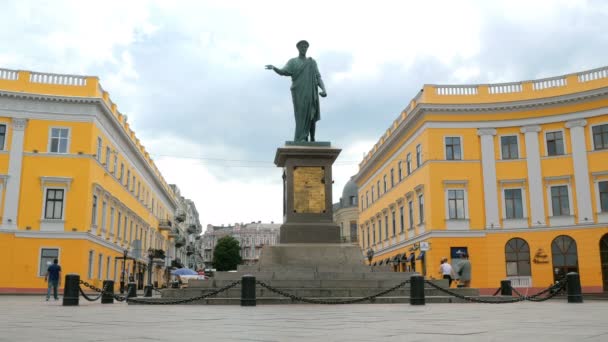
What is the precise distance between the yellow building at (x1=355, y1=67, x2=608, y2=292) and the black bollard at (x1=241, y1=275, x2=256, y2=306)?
2307cm

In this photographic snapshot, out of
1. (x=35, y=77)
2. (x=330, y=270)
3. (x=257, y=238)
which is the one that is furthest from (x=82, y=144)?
(x=257, y=238)

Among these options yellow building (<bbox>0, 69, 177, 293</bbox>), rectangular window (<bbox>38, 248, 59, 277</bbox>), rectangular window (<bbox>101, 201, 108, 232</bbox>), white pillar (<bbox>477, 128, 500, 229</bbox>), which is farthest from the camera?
rectangular window (<bbox>101, 201, 108, 232</bbox>)

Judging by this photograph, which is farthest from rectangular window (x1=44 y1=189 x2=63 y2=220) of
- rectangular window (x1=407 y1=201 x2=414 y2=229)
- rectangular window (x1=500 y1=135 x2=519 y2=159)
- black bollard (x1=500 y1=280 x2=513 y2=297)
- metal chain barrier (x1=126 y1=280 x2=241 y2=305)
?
rectangular window (x1=500 y1=135 x2=519 y2=159)

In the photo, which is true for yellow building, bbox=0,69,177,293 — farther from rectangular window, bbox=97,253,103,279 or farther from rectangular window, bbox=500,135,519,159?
rectangular window, bbox=500,135,519,159

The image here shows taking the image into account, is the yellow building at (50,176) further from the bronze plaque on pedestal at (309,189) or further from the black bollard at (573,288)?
the black bollard at (573,288)

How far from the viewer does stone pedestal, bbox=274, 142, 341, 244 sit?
1745cm

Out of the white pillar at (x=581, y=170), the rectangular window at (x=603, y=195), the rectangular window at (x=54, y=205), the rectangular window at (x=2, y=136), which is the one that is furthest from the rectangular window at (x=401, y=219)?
the rectangular window at (x=2, y=136)

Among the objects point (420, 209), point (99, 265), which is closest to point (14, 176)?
point (99, 265)

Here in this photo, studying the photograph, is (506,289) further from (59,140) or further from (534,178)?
(59,140)

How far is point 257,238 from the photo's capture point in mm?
149375

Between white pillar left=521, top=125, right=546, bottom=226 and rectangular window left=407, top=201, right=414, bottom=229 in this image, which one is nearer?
white pillar left=521, top=125, right=546, bottom=226

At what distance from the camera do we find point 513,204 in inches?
1452

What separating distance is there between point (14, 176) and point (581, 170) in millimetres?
33690

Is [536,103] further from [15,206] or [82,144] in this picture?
[15,206]
